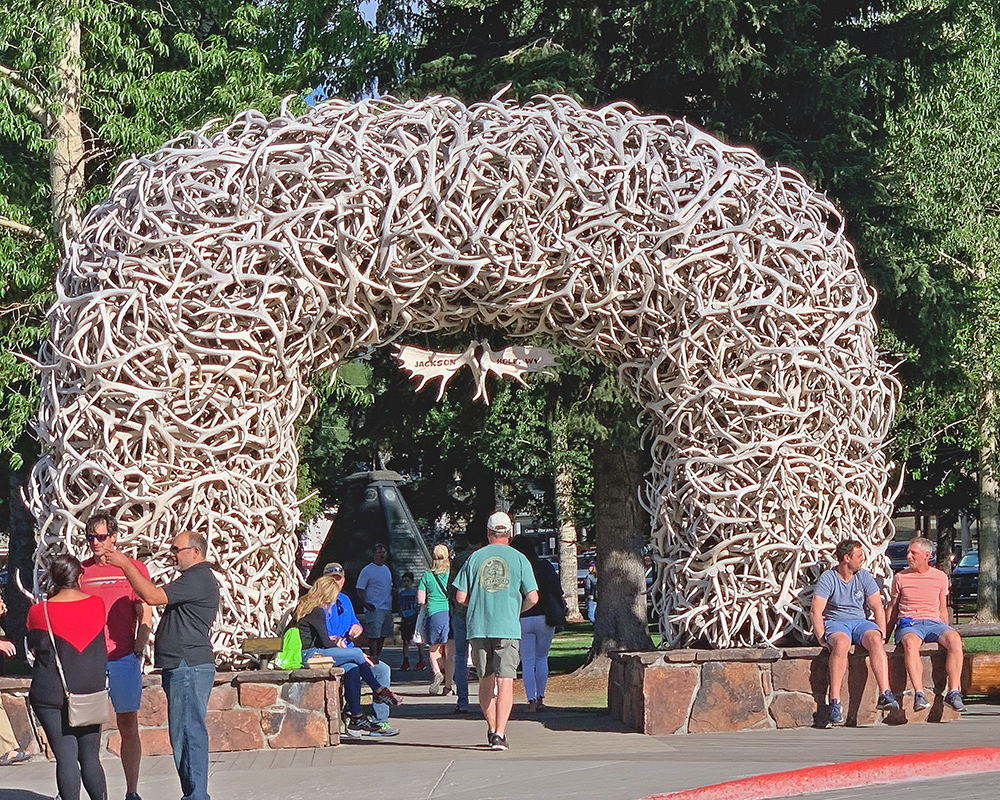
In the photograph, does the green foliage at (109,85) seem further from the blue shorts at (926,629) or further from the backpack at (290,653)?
the blue shorts at (926,629)

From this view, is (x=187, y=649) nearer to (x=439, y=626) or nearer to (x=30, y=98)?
(x=439, y=626)

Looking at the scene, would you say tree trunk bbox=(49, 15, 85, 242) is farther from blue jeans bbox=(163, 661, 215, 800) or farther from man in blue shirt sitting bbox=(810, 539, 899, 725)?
man in blue shirt sitting bbox=(810, 539, 899, 725)

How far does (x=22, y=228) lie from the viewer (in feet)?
48.0

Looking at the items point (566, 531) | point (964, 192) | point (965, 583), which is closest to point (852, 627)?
point (964, 192)

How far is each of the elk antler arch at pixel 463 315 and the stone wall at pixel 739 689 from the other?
262mm

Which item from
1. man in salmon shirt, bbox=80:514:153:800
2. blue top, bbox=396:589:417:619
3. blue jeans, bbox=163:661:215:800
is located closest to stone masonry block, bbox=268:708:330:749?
man in salmon shirt, bbox=80:514:153:800

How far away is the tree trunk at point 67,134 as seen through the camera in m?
14.1

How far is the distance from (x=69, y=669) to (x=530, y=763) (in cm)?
296

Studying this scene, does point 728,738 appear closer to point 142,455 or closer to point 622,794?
point 622,794

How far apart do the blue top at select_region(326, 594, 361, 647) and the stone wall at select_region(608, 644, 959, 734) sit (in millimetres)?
2342

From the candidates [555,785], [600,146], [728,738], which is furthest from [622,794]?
[600,146]

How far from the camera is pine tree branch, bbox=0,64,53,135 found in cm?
1414

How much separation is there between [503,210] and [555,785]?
13.3ft

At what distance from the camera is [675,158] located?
10180 millimetres
